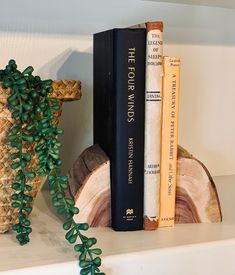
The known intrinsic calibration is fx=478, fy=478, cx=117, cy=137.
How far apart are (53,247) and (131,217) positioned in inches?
4.8

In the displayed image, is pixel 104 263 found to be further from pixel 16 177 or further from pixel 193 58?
pixel 193 58

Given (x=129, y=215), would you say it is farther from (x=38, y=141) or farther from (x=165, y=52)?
(x=165, y=52)

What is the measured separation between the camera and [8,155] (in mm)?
572

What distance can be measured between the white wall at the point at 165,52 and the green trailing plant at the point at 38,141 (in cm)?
27

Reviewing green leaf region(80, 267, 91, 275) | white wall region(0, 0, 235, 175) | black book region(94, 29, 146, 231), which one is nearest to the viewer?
green leaf region(80, 267, 91, 275)

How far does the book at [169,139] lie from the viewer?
64 centimetres

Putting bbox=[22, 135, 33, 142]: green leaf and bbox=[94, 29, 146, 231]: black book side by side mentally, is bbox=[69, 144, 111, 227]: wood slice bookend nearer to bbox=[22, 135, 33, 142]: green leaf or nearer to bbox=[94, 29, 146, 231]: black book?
bbox=[94, 29, 146, 231]: black book

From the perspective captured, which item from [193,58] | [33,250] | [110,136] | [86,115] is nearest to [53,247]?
[33,250]

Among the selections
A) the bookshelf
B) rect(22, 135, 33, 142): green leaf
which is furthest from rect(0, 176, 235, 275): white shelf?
rect(22, 135, 33, 142): green leaf

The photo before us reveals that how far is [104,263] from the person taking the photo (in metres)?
0.53

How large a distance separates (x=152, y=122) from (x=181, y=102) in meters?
0.32

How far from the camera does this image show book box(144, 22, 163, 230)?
625 mm

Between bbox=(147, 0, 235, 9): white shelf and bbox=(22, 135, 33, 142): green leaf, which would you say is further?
bbox=(147, 0, 235, 9): white shelf

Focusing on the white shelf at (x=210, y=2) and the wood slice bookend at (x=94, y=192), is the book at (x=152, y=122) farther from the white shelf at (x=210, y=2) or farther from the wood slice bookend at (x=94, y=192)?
the white shelf at (x=210, y=2)
